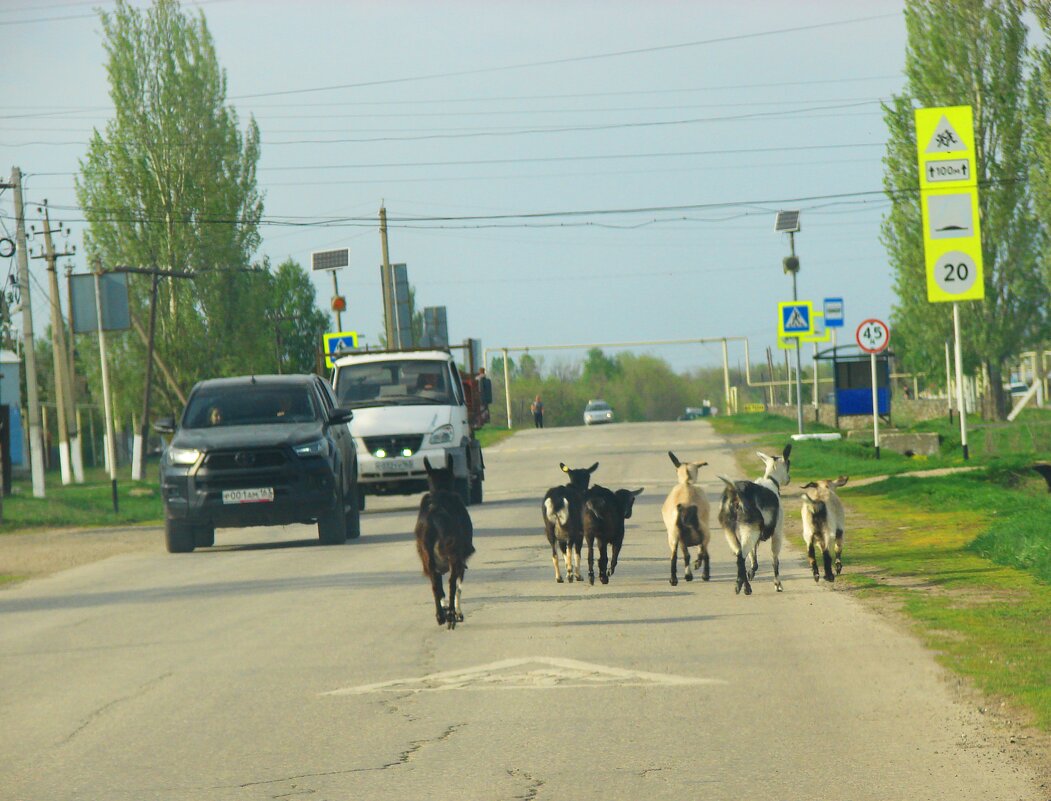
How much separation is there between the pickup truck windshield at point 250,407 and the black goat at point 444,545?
28.3 feet

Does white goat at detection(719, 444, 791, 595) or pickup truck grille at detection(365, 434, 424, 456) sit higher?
pickup truck grille at detection(365, 434, 424, 456)

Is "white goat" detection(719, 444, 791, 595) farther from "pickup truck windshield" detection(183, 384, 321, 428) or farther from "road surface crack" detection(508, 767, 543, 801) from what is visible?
"pickup truck windshield" detection(183, 384, 321, 428)

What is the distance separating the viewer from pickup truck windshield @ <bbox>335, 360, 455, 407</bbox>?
24.5 metres

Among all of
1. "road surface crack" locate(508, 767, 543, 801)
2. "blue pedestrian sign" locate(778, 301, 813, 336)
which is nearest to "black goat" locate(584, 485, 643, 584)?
"road surface crack" locate(508, 767, 543, 801)

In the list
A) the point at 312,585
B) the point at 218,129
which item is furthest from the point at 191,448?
the point at 218,129

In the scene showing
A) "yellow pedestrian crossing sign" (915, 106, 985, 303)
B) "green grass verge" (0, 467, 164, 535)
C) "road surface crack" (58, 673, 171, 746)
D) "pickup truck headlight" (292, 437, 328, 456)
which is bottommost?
"green grass verge" (0, 467, 164, 535)

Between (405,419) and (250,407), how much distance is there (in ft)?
14.9

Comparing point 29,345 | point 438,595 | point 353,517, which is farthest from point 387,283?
point 438,595

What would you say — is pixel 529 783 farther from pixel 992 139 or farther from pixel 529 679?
pixel 992 139

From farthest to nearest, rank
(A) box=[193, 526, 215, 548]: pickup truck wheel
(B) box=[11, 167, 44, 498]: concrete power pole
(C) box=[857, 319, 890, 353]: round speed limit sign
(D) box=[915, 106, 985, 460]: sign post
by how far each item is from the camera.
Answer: (B) box=[11, 167, 44, 498]: concrete power pole
(C) box=[857, 319, 890, 353]: round speed limit sign
(D) box=[915, 106, 985, 460]: sign post
(A) box=[193, 526, 215, 548]: pickup truck wheel

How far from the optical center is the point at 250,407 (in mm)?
19500

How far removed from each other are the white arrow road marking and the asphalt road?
0.10 ft

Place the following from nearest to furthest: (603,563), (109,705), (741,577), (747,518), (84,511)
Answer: (109,705) → (747,518) → (741,577) → (603,563) → (84,511)

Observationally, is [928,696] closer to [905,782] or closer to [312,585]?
[905,782]
